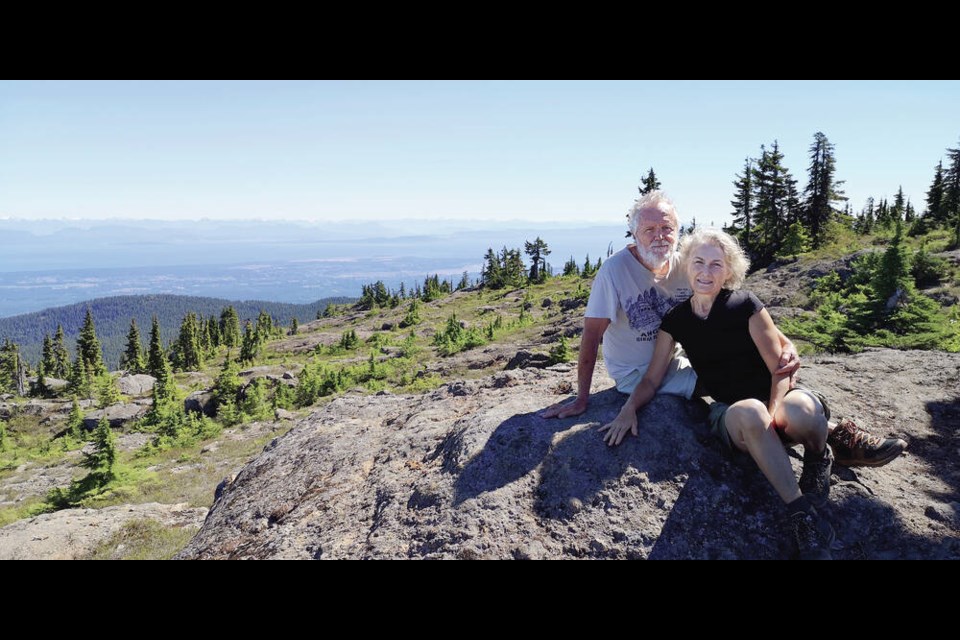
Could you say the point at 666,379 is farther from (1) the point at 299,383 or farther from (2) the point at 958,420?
(1) the point at 299,383

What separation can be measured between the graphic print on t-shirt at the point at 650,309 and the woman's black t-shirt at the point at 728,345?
0.48m

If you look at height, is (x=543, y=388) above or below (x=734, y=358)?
below

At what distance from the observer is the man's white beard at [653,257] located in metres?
5.42

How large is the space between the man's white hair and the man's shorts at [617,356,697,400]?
1.63 metres

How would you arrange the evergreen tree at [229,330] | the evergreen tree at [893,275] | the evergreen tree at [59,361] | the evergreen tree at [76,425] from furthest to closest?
the evergreen tree at [229,330], the evergreen tree at [59,361], the evergreen tree at [76,425], the evergreen tree at [893,275]

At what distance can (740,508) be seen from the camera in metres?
4.63

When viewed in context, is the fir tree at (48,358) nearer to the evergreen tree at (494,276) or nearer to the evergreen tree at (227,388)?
the evergreen tree at (227,388)

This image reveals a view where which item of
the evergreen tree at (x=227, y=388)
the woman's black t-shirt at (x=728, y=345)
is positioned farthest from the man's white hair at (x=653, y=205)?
the evergreen tree at (x=227, y=388)

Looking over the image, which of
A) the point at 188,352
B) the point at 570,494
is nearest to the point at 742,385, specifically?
the point at 570,494

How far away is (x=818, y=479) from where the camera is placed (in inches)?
179

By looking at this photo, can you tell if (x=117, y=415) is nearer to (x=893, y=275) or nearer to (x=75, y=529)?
(x=75, y=529)
